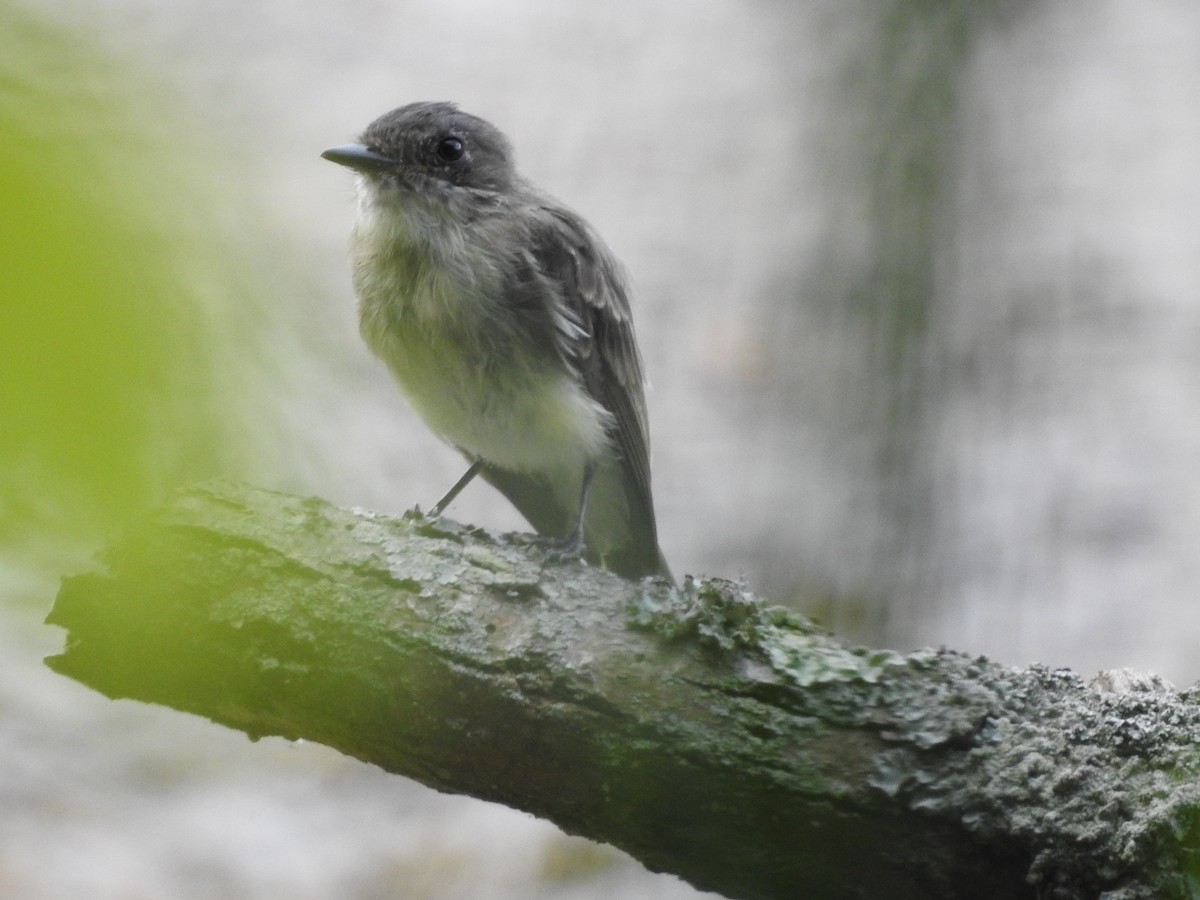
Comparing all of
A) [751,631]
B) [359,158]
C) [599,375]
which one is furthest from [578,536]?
[359,158]

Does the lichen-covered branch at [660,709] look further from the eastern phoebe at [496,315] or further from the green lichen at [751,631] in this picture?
the eastern phoebe at [496,315]

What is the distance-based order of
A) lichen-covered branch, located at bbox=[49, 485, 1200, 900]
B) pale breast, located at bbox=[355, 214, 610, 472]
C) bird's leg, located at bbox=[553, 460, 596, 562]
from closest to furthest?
lichen-covered branch, located at bbox=[49, 485, 1200, 900], bird's leg, located at bbox=[553, 460, 596, 562], pale breast, located at bbox=[355, 214, 610, 472]

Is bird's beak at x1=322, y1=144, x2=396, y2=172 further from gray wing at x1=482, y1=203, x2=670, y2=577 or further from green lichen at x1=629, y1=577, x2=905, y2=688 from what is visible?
green lichen at x1=629, y1=577, x2=905, y2=688

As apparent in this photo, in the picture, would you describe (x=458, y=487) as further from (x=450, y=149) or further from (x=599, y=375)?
(x=450, y=149)

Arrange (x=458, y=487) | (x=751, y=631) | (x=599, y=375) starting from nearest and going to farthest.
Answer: (x=751, y=631)
(x=599, y=375)
(x=458, y=487)

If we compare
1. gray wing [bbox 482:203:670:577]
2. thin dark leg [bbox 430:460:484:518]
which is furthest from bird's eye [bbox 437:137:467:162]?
thin dark leg [bbox 430:460:484:518]

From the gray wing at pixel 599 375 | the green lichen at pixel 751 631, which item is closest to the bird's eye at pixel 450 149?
the gray wing at pixel 599 375
